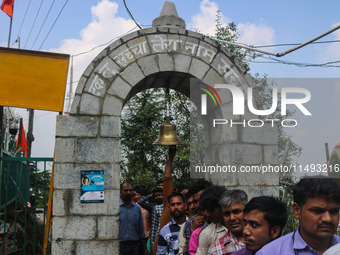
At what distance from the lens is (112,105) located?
229 inches

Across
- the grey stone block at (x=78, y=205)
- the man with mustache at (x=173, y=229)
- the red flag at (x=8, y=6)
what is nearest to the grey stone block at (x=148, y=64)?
the grey stone block at (x=78, y=205)

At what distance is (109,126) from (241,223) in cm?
309

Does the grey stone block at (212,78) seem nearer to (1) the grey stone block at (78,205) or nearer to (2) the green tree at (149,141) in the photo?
(1) the grey stone block at (78,205)

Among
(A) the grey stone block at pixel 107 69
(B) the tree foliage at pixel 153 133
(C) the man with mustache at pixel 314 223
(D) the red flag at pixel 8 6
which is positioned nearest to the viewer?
(C) the man with mustache at pixel 314 223

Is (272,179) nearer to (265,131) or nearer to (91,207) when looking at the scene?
(265,131)

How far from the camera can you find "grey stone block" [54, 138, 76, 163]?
18.3 ft

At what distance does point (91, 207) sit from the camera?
5.53m

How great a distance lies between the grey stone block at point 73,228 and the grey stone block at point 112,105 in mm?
1547

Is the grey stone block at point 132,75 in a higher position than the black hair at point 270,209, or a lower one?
higher

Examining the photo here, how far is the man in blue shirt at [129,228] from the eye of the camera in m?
6.15

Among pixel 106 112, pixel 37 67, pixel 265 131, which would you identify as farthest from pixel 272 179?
pixel 37 67

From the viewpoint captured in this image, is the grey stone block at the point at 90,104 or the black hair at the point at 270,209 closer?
the black hair at the point at 270,209

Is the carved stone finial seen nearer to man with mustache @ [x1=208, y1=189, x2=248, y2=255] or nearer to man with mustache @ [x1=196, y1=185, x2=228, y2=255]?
man with mustache @ [x1=196, y1=185, x2=228, y2=255]

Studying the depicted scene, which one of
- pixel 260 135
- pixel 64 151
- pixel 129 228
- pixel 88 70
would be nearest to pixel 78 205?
pixel 64 151
